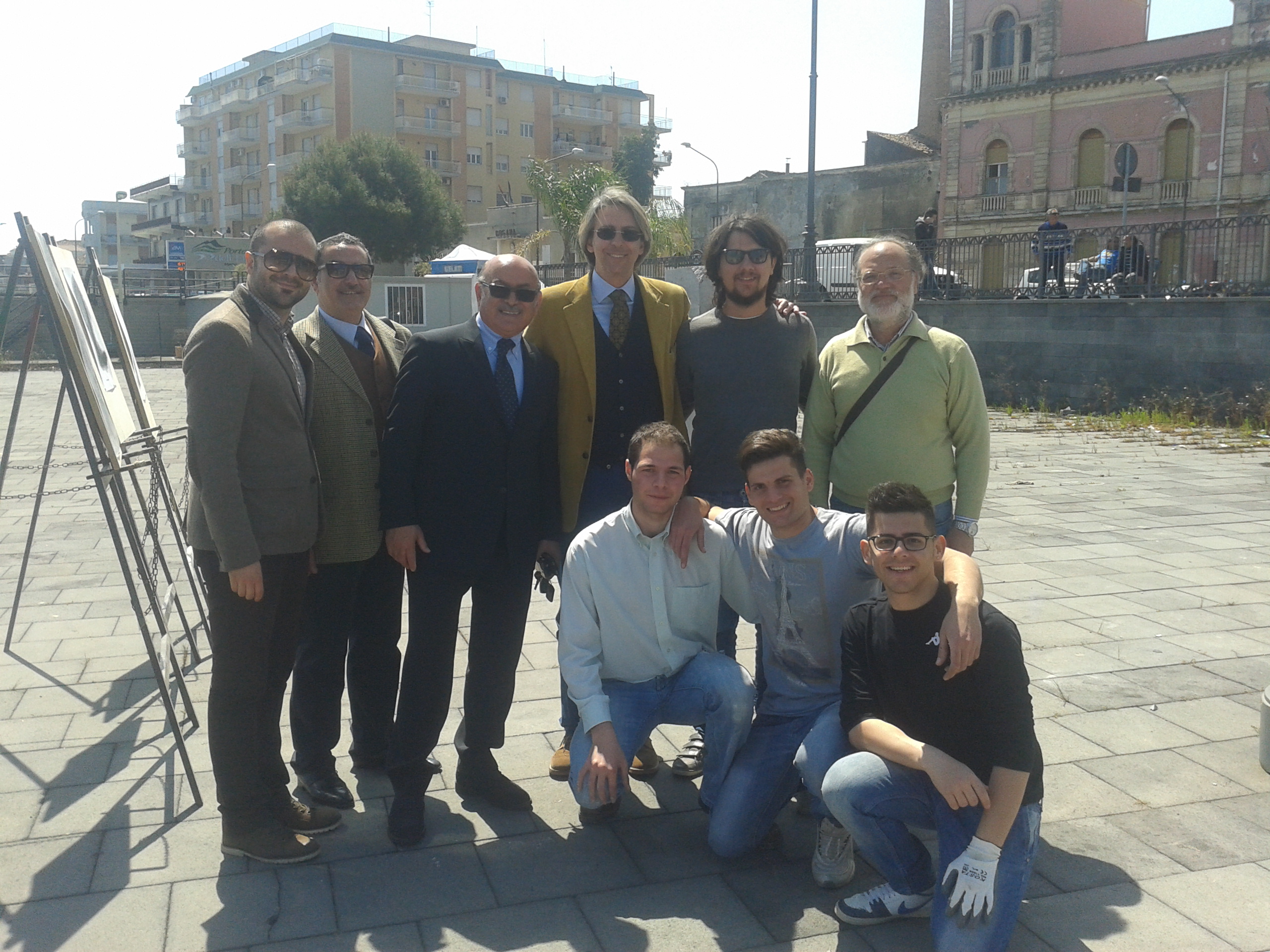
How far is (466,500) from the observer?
384 centimetres

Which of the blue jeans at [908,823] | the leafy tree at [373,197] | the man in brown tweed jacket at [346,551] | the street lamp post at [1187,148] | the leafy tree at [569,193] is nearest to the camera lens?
the blue jeans at [908,823]

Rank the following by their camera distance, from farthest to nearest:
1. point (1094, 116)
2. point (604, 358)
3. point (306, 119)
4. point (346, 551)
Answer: point (306, 119) < point (1094, 116) < point (604, 358) < point (346, 551)

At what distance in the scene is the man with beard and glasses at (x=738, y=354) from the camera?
4.09m

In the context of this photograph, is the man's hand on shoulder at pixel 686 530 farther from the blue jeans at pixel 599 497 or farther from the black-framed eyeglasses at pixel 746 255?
the black-framed eyeglasses at pixel 746 255

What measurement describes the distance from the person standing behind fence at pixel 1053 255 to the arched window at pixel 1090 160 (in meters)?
22.4

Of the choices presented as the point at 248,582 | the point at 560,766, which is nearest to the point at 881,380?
the point at 560,766

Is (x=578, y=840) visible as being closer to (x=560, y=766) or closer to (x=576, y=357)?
(x=560, y=766)

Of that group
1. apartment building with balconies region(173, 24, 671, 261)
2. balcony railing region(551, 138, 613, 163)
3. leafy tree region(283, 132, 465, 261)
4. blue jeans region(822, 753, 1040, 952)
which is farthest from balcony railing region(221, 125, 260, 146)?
blue jeans region(822, 753, 1040, 952)

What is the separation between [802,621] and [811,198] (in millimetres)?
20522

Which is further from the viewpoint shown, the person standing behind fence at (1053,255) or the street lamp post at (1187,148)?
the street lamp post at (1187,148)

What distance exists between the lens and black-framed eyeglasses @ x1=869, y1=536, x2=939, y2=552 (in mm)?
3096

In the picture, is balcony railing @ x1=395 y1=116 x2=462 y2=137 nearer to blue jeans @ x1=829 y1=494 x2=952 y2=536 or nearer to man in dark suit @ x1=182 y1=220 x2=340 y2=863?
man in dark suit @ x1=182 y1=220 x2=340 y2=863

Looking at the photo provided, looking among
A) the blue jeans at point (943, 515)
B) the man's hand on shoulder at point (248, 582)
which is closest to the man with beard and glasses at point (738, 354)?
the blue jeans at point (943, 515)

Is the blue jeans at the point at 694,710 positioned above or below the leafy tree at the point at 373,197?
below
